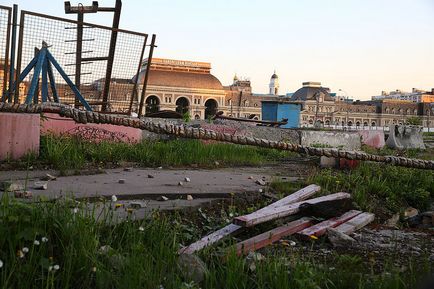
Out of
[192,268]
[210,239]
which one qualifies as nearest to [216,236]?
[210,239]

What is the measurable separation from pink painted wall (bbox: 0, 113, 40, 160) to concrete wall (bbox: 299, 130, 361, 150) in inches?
270

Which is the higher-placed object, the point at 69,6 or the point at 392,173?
the point at 69,6

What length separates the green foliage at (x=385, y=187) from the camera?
4512mm

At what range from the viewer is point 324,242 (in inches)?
115

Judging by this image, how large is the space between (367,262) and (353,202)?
5.51 feet

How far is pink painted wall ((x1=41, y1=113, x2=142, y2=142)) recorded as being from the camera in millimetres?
6160

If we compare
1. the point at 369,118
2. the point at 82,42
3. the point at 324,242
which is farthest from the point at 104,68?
the point at 369,118

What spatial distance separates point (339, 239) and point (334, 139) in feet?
26.6

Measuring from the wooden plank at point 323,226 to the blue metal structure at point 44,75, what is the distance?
4501 mm

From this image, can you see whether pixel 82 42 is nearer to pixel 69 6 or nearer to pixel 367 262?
pixel 69 6

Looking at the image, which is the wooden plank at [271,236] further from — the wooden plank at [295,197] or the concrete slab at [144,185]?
the concrete slab at [144,185]

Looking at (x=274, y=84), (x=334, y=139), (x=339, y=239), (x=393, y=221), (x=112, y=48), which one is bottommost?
(x=393, y=221)

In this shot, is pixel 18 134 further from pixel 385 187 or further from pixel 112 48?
pixel 385 187

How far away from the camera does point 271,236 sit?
8.70 feet
